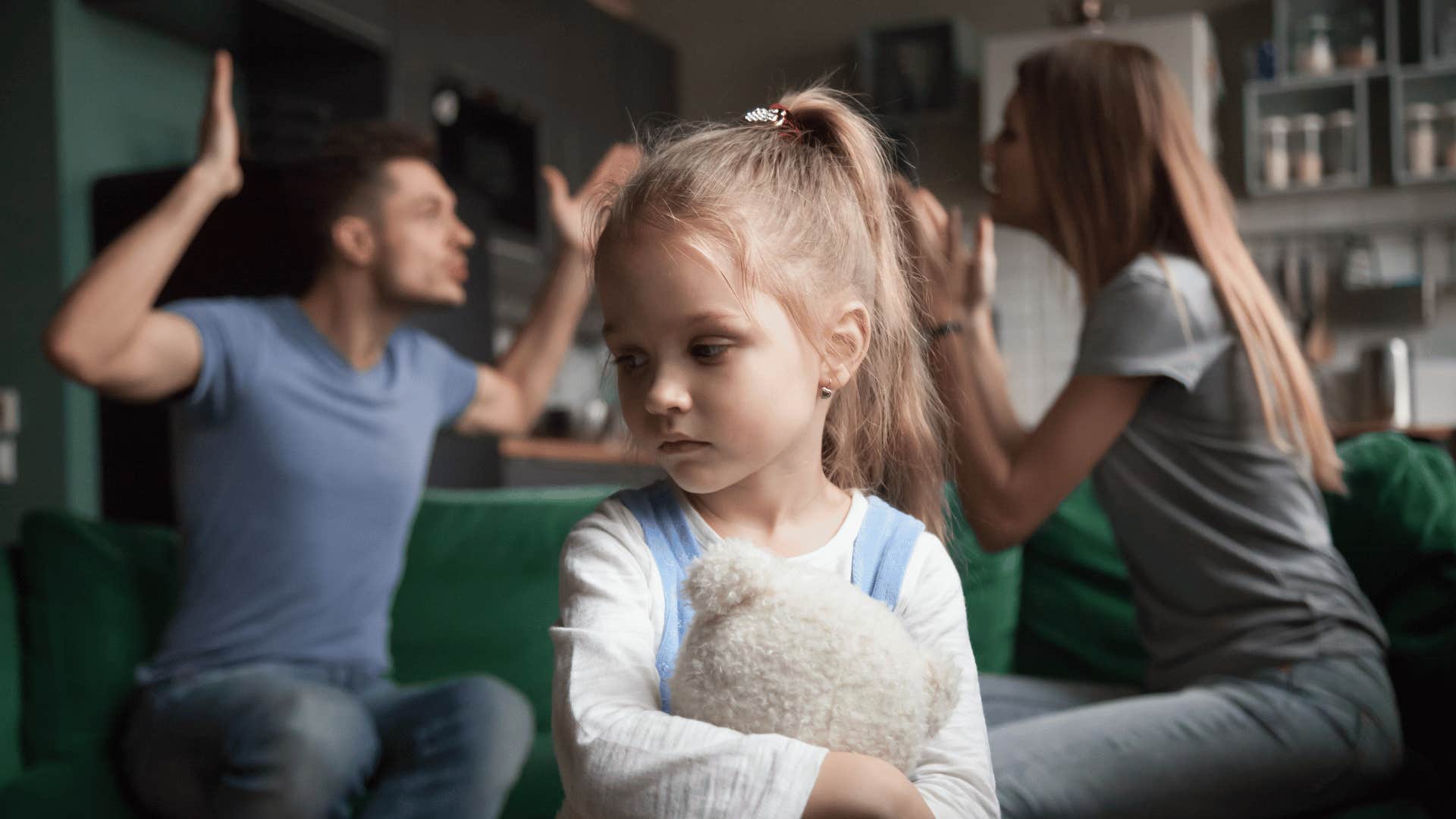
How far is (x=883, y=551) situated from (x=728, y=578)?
131mm

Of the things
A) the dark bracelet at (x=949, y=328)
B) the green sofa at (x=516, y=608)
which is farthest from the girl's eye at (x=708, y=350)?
the green sofa at (x=516, y=608)

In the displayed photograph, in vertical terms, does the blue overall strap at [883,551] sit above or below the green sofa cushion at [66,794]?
above

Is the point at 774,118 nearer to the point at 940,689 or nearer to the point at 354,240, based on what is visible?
the point at 940,689

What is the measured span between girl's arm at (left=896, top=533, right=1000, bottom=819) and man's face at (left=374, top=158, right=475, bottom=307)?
1.22 metres

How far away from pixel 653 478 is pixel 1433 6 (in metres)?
4.56

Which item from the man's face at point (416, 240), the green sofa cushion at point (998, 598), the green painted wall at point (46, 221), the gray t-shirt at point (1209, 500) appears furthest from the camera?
the green painted wall at point (46, 221)

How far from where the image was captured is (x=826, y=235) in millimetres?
623

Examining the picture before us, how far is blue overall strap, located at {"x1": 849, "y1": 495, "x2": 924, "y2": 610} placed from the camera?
0.60 meters

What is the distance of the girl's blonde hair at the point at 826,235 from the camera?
602 millimetres

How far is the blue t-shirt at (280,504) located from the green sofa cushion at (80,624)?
0.45 feet

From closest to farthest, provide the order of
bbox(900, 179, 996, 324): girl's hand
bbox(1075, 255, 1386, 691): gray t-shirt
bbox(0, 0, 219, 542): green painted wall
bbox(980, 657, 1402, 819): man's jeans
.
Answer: bbox(900, 179, 996, 324): girl's hand
bbox(980, 657, 1402, 819): man's jeans
bbox(1075, 255, 1386, 691): gray t-shirt
bbox(0, 0, 219, 542): green painted wall

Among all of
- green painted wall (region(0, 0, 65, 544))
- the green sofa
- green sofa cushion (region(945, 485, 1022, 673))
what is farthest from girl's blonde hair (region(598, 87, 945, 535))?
green painted wall (region(0, 0, 65, 544))

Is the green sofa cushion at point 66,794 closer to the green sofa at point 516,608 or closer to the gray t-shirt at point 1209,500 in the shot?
the green sofa at point 516,608

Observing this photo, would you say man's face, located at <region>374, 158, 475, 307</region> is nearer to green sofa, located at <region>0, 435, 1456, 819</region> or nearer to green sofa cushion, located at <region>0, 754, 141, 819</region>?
green sofa, located at <region>0, 435, 1456, 819</region>
